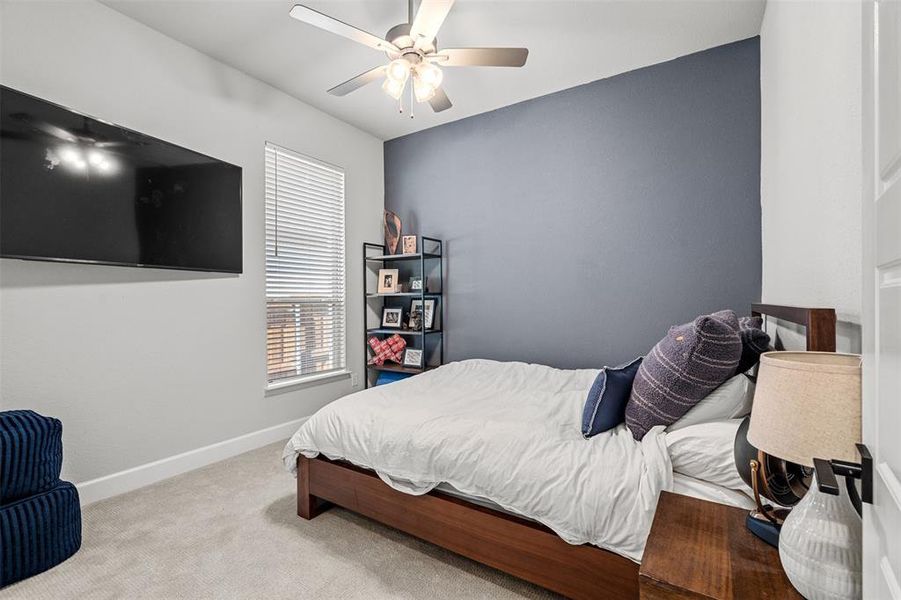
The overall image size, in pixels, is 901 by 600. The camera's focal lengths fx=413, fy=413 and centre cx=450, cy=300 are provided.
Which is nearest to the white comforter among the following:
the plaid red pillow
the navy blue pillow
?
the navy blue pillow

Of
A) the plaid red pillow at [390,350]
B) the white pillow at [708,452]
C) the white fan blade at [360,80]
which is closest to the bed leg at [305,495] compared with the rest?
the white pillow at [708,452]

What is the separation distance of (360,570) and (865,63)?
7.09ft

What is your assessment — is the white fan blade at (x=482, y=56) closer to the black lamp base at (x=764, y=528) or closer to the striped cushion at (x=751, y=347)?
the striped cushion at (x=751, y=347)

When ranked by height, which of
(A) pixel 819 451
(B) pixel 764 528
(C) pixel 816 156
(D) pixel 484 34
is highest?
(D) pixel 484 34

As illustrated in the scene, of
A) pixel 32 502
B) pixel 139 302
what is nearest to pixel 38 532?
pixel 32 502

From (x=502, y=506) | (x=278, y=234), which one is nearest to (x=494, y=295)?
(x=278, y=234)

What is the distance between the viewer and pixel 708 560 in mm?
919

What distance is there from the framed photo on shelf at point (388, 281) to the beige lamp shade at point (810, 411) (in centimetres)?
345

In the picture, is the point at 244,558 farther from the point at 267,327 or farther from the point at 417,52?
the point at 417,52

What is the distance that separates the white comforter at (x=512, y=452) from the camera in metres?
1.37

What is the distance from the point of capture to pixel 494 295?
12.1 feet

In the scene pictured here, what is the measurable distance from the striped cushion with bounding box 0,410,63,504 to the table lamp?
8.45 ft

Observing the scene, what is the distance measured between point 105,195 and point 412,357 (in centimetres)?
257

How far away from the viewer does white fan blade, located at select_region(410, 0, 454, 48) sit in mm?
1772
